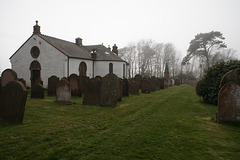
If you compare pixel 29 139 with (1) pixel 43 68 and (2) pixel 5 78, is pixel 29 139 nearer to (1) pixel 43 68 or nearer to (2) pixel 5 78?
(2) pixel 5 78

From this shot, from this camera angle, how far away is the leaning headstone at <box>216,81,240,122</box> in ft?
19.4

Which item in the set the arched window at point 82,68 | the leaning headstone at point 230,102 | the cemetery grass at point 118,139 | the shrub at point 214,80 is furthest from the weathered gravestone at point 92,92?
the arched window at point 82,68

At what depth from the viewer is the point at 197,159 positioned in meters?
3.42

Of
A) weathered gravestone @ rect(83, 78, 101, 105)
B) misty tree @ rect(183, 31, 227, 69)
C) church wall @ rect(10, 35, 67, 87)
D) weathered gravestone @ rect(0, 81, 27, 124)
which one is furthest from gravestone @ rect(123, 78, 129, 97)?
misty tree @ rect(183, 31, 227, 69)

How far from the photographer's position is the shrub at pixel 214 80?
9.58m

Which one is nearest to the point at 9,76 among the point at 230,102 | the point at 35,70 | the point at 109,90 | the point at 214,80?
the point at 109,90

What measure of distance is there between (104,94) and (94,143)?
527 cm

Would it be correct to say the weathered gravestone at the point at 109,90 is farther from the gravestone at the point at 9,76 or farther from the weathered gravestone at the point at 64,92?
the gravestone at the point at 9,76

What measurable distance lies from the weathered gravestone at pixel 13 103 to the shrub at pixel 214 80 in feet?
31.9

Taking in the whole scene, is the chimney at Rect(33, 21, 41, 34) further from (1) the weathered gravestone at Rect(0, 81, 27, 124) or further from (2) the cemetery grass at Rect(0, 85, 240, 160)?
(1) the weathered gravestone at Rect(0, 81, 27, 124)

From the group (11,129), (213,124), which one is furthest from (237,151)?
(11,129)

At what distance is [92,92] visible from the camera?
9570 mm

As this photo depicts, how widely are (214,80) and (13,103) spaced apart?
10.3 metres

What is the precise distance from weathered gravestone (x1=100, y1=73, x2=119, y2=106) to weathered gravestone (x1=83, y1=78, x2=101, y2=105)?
0.31 meters
